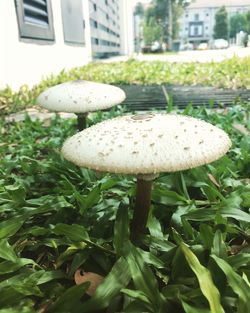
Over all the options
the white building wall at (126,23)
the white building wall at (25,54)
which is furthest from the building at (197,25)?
the white building wall at (25,54)

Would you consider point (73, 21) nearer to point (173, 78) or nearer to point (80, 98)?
point (173, 78)

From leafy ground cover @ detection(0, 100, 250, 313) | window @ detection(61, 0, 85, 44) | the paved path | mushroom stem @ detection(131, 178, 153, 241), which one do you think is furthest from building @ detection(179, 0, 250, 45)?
mushroom stem @ detection(131, 178, 153, 241)

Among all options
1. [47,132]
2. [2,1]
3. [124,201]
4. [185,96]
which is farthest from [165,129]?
[2,1]

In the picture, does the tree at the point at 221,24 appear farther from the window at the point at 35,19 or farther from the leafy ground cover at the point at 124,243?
the leafy ground cover at the point at 124,243

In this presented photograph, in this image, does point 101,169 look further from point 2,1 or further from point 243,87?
point 243,87

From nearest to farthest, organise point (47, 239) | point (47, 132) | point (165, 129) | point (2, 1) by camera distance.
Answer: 1. point (165, 129)
2. point (47, 239)
3. point (47, 132)
4. point (2, 1)

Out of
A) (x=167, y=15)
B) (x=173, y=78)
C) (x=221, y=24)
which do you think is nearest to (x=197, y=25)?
(x=221, y=24)
